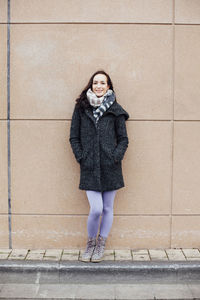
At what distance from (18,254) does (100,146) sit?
1625 mm

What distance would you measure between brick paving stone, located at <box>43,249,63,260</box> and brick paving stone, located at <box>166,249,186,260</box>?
1.28 metres

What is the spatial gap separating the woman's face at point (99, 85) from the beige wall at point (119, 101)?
0.32 metres

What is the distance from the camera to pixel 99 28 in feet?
14.0

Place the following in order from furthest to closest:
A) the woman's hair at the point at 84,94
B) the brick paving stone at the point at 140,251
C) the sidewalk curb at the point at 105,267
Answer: the brick paving stone at the point at 140,251 < the woman's hair at the point at 84,94 < the sidewalk curb at the point at 105,267

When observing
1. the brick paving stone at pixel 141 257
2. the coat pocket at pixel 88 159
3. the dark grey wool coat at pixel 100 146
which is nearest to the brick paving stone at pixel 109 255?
the brick paving stone at pixel 141 257

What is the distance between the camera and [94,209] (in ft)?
13.1

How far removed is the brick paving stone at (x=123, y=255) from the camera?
4.22m

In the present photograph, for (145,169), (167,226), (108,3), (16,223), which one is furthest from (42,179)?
(108,3)

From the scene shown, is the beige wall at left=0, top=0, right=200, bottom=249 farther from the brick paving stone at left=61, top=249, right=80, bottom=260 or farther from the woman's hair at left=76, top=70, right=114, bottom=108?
the woman's hair at left=76, top=70, right=114, bottom=108

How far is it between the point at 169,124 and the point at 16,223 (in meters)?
2.19

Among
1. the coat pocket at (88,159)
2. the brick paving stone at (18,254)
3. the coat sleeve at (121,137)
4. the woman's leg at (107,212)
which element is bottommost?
the brick paving stone at (18,254)

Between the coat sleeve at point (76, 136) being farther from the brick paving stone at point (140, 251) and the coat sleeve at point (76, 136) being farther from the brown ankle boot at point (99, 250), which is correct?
the brick paving stone at point (140, 251)

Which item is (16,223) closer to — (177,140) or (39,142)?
(39,142)


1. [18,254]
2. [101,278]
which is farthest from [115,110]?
[18,254]
